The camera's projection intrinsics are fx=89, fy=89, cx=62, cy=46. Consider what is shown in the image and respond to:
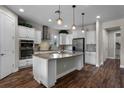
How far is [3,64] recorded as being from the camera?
327 centimetres

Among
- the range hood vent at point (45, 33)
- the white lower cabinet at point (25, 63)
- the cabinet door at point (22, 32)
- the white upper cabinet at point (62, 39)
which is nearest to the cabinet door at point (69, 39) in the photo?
the white upper cabinet at point (62, 39)

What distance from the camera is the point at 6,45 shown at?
341 centimetres

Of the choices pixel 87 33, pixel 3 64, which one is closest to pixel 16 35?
pixel 3 64

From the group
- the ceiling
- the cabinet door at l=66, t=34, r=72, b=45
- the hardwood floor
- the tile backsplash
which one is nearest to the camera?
the hardwood floor

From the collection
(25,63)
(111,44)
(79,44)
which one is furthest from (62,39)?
(111,44)

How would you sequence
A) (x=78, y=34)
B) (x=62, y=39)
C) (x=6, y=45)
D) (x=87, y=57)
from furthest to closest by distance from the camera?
(x=62, y=39)
(x=78, y=34)
(x=87, y=57)
(x=6, y=45)

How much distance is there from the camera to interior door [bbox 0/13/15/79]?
3195 mm

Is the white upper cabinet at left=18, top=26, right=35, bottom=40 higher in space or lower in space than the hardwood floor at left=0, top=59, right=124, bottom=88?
higher

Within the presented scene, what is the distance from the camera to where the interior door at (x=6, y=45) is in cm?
320

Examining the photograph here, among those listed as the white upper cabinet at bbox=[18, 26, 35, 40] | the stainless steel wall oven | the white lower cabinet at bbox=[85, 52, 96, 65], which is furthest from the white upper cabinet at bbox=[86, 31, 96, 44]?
the stainless steel wall oven

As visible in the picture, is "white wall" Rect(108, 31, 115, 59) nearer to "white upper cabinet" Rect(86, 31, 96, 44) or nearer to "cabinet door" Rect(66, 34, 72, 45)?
"white upper cabinet" Rect(86, 31, 96, 44)

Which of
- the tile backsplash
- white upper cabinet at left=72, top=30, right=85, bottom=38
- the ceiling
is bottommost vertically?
the tile backsplash

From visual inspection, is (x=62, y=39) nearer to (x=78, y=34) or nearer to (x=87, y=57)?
(x=78, y=34)

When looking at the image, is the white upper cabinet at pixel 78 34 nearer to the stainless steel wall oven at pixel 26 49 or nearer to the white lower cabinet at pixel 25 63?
the stainless steel wall oven at pixel 26 49
